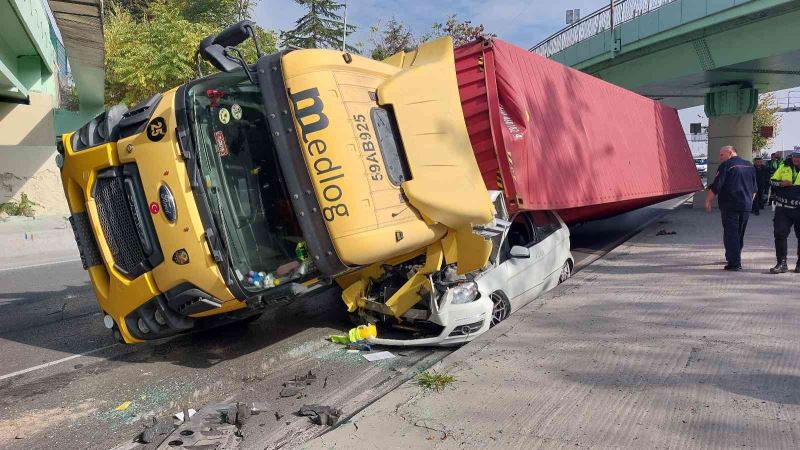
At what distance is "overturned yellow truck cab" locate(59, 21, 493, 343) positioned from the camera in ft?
13.4

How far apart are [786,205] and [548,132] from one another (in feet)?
9.90

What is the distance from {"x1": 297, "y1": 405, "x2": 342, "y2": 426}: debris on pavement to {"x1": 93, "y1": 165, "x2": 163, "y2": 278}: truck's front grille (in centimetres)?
157

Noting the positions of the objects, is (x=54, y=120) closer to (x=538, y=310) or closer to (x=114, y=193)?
(x=114, y=193)

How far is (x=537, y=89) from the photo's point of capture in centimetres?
704

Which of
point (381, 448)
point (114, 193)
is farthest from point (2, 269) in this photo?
point (381, 448)

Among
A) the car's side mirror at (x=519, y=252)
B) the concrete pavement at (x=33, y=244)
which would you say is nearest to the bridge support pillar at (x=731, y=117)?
the car's side mirror at (x=519, y=252)

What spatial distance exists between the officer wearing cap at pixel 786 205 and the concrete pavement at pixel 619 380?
0.81 m

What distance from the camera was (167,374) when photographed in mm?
4688

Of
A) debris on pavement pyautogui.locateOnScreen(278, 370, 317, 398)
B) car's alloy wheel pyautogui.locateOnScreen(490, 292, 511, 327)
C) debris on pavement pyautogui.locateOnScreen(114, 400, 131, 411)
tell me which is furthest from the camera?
car's alloy wheel pyautogui.locateOnScreen(490, 292, 511, 327)

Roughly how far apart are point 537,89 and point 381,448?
17.4 ft

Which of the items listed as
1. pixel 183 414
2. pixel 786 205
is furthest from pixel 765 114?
pixel 183 414

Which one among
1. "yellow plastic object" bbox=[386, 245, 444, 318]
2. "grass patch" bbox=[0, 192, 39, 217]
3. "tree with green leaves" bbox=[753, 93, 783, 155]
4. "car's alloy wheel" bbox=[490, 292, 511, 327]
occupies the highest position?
"grass patch" bbox=[0, 192, 39, 217]

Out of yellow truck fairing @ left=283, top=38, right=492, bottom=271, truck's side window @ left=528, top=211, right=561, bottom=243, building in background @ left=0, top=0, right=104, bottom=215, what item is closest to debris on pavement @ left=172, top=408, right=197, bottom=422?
yellow truck fairing @ left=283, top=38, right=492, bottom=271

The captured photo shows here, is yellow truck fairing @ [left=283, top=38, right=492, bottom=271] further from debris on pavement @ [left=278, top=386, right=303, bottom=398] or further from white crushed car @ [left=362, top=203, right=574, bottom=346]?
debris on pavement @ [left=278, top=386, right=303, bottom=398]
